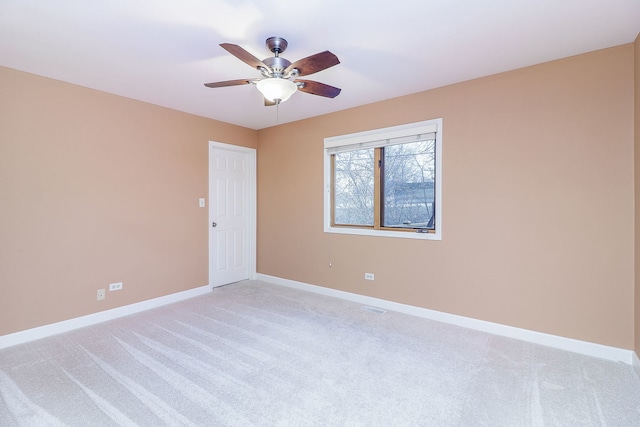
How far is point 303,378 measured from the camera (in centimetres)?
215

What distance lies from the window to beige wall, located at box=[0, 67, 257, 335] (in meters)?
1.86

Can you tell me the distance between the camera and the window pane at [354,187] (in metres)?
3.79

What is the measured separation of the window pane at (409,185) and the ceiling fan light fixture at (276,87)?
181cm

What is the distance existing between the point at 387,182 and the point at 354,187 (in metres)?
0.47

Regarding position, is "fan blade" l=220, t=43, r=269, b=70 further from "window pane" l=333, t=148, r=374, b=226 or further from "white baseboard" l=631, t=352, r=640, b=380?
"white baseboard" l=631, t=352, r=640, b=380

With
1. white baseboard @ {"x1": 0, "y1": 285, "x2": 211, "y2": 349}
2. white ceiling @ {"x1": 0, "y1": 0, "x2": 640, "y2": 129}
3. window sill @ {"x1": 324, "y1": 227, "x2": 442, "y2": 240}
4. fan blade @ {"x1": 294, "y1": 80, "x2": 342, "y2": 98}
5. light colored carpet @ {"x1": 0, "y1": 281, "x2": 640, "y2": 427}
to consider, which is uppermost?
white ceiling @ {"x1": 0, "y1": 0, "x2": 640, "y2": 129}

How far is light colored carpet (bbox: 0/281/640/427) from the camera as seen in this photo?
176cm

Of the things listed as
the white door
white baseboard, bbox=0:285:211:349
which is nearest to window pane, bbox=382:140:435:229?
the white door

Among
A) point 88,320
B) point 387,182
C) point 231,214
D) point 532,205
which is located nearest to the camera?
point 532,205

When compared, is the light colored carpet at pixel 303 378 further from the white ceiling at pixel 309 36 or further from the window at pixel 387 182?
the white ceiling at pixel 309 36

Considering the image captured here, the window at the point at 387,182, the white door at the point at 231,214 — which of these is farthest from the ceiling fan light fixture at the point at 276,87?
the white door at the point at 231,214

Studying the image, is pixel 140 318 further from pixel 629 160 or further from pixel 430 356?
pixel 629 160

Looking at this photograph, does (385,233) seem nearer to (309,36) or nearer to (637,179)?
(637,179)

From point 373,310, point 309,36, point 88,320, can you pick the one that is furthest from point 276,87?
point 88,320
